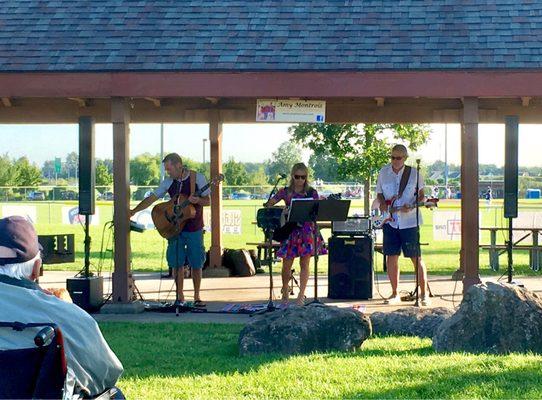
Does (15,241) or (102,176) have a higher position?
(102,176)

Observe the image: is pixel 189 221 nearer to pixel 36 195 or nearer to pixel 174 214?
pixel 174 214

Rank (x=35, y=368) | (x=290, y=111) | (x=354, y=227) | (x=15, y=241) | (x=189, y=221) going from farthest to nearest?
(x=354, y=227) → (x=290, y=111) → (x=189, y=221) → (x=15, y=241) → (x=35, y=368)

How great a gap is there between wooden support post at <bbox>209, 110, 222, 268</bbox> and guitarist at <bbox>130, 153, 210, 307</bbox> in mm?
3713

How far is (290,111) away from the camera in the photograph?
12.6 meters

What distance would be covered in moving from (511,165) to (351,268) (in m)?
2.50

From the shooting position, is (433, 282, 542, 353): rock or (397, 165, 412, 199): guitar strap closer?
(433, 282, 542, 353): rock

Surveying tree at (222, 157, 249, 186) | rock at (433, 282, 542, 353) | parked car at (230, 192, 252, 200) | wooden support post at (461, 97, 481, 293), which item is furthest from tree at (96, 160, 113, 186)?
rock at (433, 282, 542, 353)

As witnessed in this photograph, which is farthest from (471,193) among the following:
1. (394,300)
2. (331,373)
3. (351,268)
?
(331,373)

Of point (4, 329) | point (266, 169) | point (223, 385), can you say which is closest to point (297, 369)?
point (223, 385)

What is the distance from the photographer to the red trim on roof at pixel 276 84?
11.4 metres

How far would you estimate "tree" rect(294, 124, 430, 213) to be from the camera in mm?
21844

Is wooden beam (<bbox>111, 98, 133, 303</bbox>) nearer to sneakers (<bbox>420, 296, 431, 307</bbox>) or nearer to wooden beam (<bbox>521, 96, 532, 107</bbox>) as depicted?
sneakers (<bbox>420, 296, 431, 307</bbox>)

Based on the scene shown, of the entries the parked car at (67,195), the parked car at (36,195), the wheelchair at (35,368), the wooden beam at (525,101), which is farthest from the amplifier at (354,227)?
the parked car at (36,195)

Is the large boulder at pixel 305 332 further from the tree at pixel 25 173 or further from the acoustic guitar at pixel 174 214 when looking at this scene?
the tree at pixel 25 173
